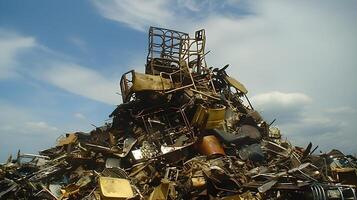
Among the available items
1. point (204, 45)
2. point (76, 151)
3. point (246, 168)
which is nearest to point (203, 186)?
point (246, 168)

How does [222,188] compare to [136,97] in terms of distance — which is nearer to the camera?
[222,188]

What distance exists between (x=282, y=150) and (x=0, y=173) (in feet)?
36.0

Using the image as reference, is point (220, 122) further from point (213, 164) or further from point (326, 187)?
point (326, 187)

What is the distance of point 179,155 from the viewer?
1302cm

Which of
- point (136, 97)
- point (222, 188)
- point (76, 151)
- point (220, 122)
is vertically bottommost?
point (222, 188)

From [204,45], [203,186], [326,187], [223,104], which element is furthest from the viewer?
[204,45]

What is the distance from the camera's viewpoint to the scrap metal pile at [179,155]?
10.6 meters

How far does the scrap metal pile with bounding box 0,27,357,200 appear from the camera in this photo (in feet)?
34.7

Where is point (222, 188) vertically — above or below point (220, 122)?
below

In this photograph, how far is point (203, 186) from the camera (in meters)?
10.7

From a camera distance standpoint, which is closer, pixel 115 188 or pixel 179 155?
pixel 115 188

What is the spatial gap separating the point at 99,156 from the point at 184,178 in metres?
4.07

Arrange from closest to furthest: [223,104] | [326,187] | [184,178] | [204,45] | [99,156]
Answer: [326,187], [184,178], [99,156], [223,104], [204,45]

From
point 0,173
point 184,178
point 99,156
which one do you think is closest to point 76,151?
point 99,156
